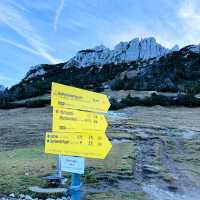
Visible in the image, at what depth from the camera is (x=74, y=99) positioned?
7668 millimetres

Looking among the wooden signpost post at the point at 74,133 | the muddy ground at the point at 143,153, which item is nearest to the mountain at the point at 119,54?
the muddy ground at the point at 143,153

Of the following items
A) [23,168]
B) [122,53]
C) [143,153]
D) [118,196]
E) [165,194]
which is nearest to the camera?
[118,196]

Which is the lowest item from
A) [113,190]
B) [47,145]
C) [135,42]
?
[113,190]

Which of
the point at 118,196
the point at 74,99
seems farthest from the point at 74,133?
the point at 118,196

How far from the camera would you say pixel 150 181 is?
1488 cm

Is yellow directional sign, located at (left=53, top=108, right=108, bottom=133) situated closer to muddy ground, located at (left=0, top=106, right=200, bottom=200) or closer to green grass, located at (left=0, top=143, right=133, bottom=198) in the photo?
muddy ground, located at (left=0, top=106, right=200, bottom=200)

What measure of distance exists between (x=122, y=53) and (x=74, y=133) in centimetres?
9364

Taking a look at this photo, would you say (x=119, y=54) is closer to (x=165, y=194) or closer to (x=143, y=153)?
(x=143, y=153)

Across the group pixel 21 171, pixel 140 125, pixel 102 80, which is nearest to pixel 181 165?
pixel 21 171

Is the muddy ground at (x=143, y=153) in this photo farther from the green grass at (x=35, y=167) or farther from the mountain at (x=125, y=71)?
the mountain at (x=125, y=71)

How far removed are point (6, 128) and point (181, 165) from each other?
13973 mm

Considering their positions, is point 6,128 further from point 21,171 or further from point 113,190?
point 113,190

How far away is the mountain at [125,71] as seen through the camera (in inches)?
2045

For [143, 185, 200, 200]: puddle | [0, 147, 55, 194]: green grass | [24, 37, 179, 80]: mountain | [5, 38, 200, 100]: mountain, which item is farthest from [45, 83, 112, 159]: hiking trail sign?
[24, 37, 179, 80]: mountain
